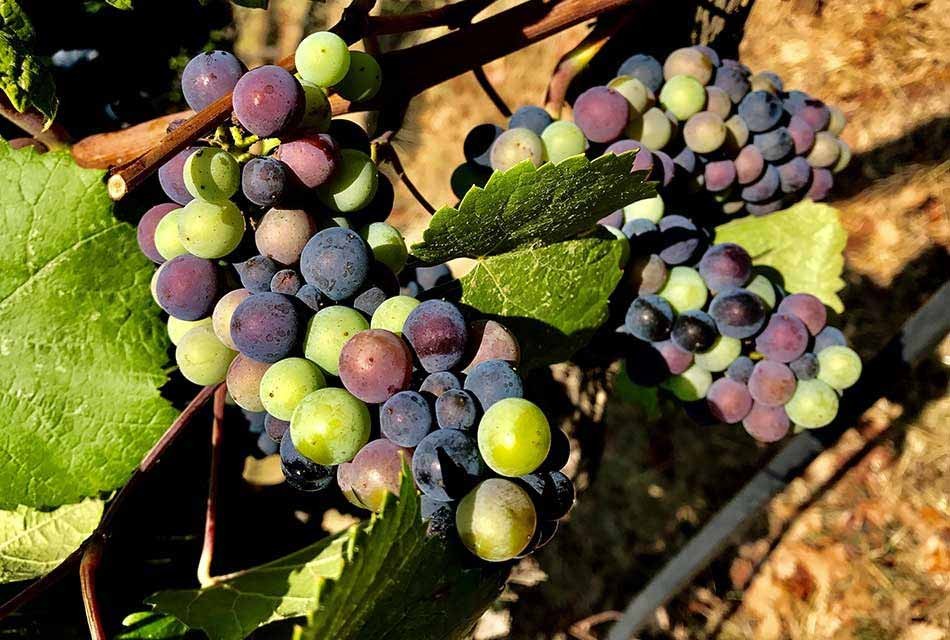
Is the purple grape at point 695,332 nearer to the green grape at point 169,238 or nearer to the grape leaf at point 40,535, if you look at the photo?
the green grape at point 169,238

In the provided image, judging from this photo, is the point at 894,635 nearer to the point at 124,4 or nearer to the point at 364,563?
the point at 364,563

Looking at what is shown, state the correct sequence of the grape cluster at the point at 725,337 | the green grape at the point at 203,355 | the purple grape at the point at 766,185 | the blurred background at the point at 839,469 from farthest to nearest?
the blurred background at the point at 839,469 < the purple grape at the point at 766,185 < the grape cluster at the point at 725,337 < the green grape at the point at 203,355

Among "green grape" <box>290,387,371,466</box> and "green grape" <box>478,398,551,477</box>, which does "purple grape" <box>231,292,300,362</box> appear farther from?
"green grape" <box>478,398,551,477</box>

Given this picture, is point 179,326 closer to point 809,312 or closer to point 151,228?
point 151,228

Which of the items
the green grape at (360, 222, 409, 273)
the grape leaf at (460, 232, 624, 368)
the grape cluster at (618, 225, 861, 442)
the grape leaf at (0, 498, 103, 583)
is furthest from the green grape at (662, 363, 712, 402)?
the grape leaf at (0, 498, 103, 583)

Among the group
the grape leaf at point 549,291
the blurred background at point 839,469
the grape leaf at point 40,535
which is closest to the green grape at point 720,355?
the grape leaf at point 549,291

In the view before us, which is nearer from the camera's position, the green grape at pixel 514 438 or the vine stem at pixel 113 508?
the green grape at pixel 514 438
